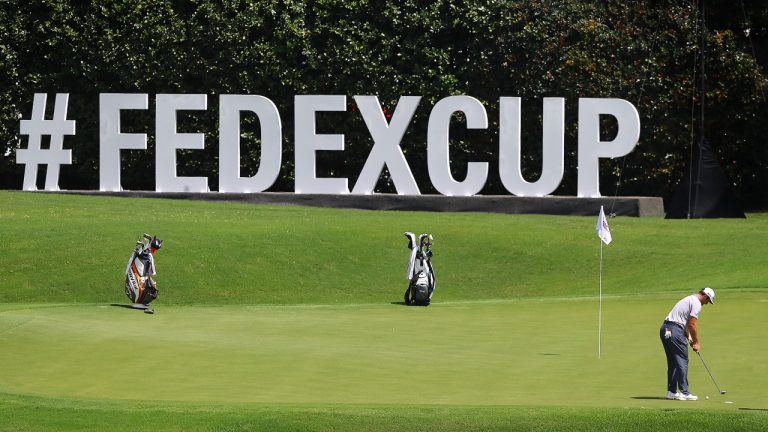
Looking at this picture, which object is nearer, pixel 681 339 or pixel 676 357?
pixel 676 357

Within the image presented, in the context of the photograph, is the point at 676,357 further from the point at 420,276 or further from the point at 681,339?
the point at 420,276

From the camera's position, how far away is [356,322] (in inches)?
1010

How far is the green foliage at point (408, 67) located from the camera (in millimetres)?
48438

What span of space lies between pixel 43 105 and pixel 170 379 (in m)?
31.0

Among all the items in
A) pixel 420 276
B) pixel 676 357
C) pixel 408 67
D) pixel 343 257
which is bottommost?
pixel 676 357

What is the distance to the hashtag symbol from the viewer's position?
158 ft

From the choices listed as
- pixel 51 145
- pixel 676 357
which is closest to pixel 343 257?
pixel 51 145

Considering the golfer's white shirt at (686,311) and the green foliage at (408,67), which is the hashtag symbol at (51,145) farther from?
the golfer's white shirt at (686,311)

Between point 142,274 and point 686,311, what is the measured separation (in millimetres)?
11462

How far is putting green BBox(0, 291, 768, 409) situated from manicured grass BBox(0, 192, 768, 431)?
0.19 ft

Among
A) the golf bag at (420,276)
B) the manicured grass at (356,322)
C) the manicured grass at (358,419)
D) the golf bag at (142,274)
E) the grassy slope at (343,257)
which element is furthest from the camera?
the grassy slope at (343,257)

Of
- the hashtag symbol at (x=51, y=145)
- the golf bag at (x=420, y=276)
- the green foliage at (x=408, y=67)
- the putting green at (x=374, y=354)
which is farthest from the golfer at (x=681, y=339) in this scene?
the hashtag symbol at (x=51, y=145)

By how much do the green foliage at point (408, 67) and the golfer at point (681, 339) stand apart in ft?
96.3

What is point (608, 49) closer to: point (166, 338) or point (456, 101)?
point (456, 101)
